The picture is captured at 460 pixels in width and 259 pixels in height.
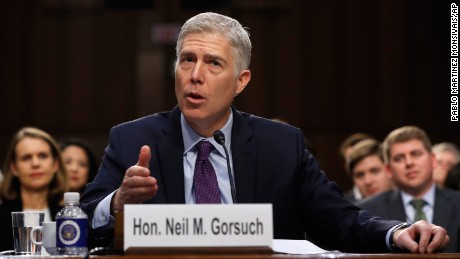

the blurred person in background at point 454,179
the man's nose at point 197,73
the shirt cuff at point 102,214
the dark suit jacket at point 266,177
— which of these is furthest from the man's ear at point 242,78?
the blurred person in background at point 454,179

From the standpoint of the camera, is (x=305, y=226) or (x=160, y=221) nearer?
(x=160, y=221)

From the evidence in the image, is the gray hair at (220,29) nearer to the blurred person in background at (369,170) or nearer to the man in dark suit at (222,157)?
the man in dark suit at (222,157)

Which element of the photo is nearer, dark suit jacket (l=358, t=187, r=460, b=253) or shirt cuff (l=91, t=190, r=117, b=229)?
shirt cuff (l=91, t=190, r=117, b=229)

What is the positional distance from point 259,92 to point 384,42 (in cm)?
156

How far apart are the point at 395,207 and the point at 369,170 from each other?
42.9 inches

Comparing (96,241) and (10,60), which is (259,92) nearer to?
(10,60)

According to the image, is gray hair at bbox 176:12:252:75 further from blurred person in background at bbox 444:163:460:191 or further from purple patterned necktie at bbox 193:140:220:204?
blurred person in background at bbox 444:163:460:191

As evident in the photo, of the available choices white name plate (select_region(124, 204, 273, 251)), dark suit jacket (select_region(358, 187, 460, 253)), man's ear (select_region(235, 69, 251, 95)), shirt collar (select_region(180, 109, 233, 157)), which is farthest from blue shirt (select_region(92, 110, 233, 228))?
dark suit jacket (select_region(358, 187, 460, 253))

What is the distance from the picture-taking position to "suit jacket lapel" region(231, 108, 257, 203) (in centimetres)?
325

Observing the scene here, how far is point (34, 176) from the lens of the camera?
611 centimetres

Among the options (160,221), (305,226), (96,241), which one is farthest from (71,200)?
(305,226)

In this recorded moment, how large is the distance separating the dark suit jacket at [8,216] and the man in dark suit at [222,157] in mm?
2305

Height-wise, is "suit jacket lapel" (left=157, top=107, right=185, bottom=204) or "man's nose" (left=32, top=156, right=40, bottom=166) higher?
"man's nose" (left=32, top=156, right=40, bottom=166)

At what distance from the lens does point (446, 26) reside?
9.80m
